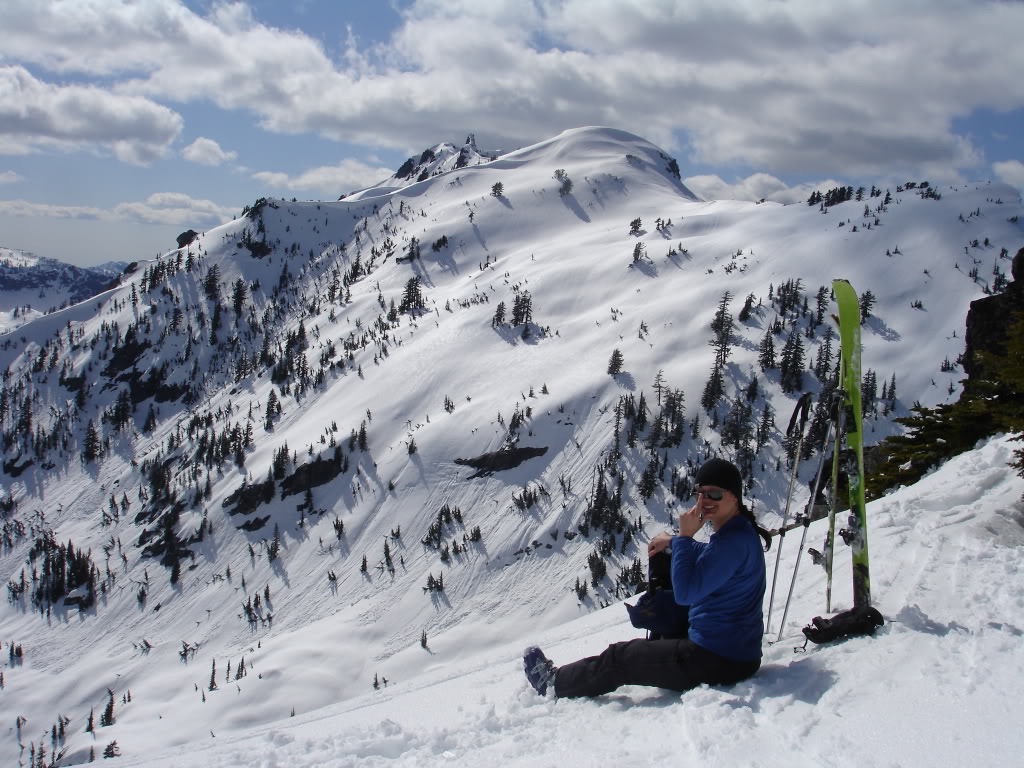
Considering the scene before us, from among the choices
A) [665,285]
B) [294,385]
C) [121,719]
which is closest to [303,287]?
[294,385]

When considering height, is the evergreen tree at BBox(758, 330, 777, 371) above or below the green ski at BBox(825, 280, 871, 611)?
above

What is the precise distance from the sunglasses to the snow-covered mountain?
183 feet

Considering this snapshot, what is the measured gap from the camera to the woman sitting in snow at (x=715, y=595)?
5.54 metres

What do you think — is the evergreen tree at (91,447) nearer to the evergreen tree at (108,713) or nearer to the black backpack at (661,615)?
the evergreen tree at (108,713)

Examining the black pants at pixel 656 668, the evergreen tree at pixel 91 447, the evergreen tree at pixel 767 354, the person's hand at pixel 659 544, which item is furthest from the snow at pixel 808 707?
the evergreen tree at pixel 91 447

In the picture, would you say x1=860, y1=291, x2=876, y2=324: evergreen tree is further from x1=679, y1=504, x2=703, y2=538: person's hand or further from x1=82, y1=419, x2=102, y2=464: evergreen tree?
x1=82, y1=419, x2=102, y2=464: evergreen tree

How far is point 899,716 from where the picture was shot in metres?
4.57

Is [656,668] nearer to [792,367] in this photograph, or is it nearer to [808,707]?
[808,707]

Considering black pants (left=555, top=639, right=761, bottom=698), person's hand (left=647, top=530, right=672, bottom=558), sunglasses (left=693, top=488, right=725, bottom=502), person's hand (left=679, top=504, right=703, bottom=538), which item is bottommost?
black pants (left=555, top=639, right=761, bottom=698)

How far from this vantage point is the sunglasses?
18.4 feet

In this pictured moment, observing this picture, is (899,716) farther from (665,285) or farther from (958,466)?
(665,285)

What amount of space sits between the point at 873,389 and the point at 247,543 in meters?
87.6

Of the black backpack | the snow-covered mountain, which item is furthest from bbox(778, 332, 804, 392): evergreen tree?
the black backpack

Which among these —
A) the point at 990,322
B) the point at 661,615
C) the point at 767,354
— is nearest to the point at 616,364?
the point at 767,354
